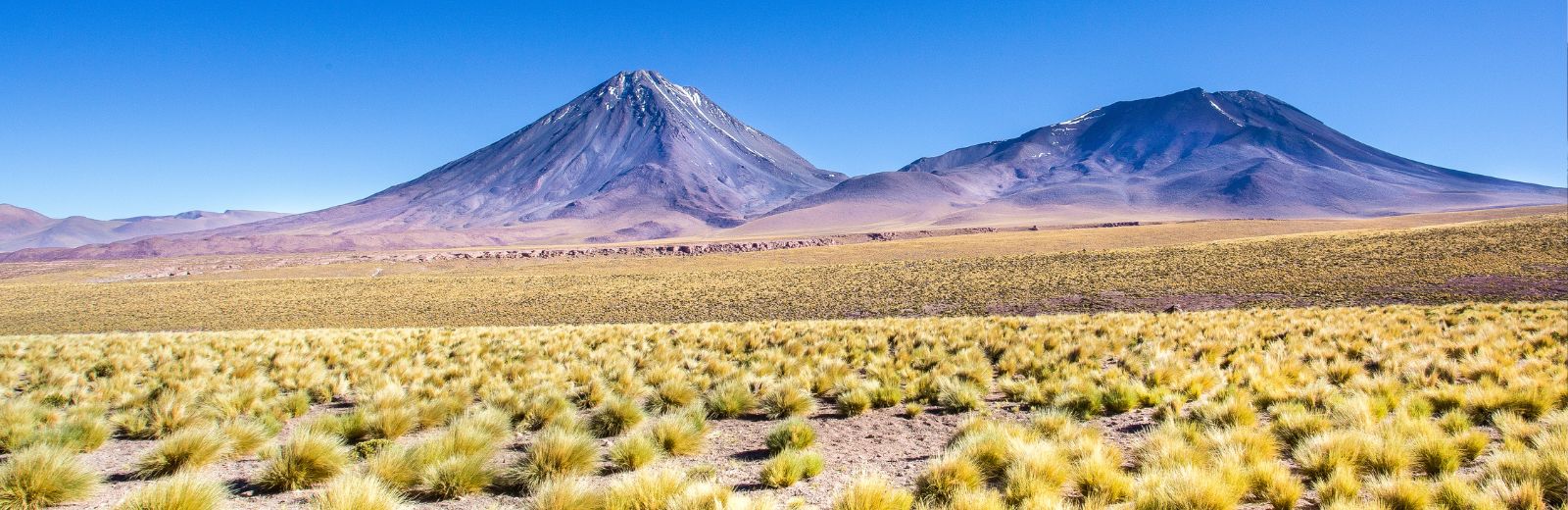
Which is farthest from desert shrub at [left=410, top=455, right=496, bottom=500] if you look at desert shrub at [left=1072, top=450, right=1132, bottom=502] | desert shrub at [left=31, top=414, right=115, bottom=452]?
desert shrub at [left=1072, top=450, right=1132, bottom=502]

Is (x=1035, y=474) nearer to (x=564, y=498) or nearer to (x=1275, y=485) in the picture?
(x=1275, y=485)

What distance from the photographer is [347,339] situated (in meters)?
13.0

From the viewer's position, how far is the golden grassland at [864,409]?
385cm

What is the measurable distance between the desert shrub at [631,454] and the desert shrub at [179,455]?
2714mm

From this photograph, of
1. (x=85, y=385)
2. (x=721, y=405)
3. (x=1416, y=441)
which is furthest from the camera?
(x=85, y=385)

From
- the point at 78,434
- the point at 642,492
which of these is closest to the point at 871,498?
the point at 642,492

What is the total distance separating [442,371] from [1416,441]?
9.44m

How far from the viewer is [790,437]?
5.54 metres

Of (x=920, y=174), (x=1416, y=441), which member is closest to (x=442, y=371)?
(x=1416, y=441)

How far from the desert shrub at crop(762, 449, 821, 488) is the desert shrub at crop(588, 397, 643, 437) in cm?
168

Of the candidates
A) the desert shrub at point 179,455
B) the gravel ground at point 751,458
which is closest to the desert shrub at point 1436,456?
the gravel ground at point 751,458

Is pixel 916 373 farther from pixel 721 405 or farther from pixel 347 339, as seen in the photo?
pixel 347 339

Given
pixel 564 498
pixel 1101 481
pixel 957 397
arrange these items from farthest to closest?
pixel 957 397, pixel 1101 481, pixel 564 498

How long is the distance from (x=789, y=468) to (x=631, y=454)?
3.63 ft
